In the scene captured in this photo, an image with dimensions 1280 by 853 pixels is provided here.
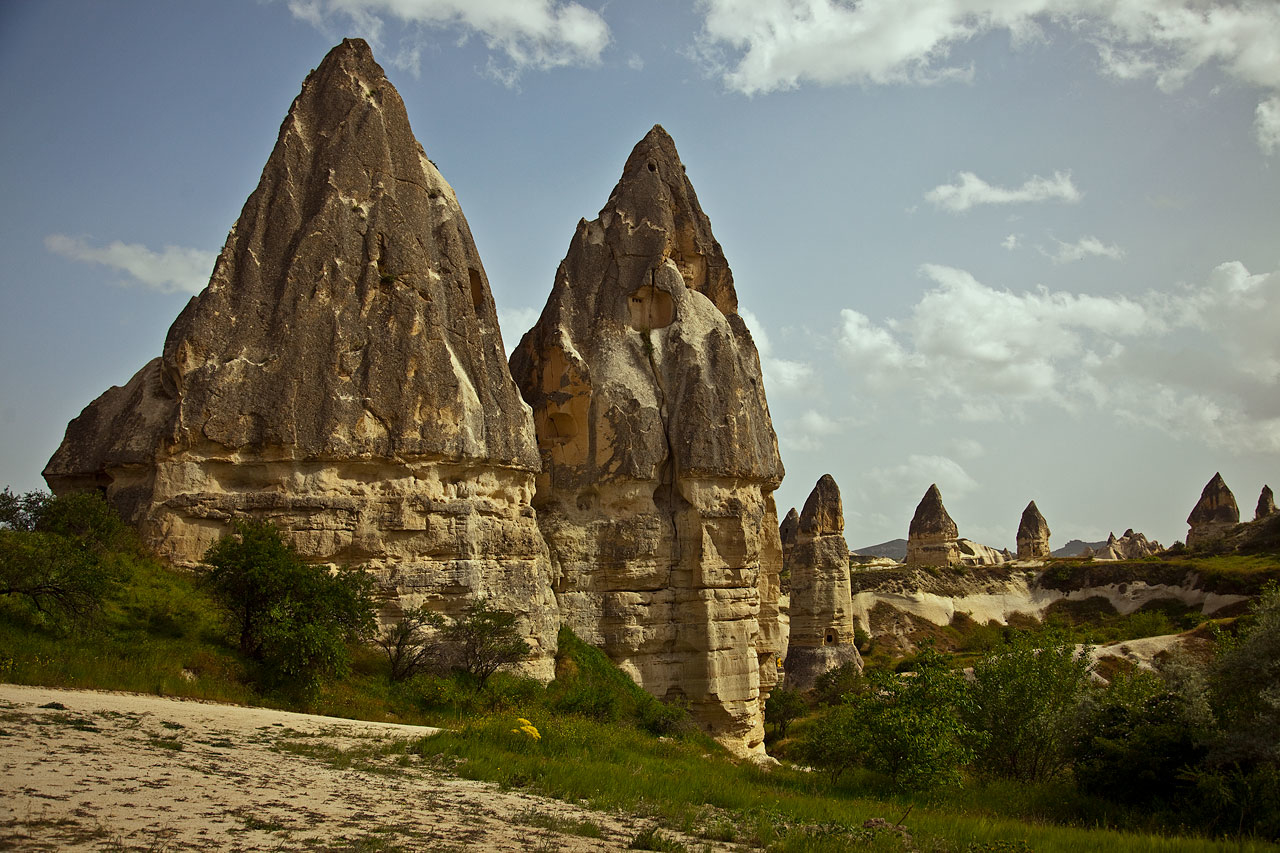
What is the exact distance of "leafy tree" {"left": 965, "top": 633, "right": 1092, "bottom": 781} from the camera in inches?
572

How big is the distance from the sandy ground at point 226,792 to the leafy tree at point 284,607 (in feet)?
7.97

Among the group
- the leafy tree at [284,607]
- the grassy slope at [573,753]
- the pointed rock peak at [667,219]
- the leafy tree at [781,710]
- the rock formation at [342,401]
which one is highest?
the pointed rock peak at [667,219]

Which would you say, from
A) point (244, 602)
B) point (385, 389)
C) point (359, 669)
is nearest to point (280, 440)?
Answer: point (385, 389)

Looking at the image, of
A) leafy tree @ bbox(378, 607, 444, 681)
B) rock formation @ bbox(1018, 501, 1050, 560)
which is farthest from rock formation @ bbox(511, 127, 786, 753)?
rock formation @ bbox(1018, 501, 1050, 560)

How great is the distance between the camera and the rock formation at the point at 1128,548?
88988 mm

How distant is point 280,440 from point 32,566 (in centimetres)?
439

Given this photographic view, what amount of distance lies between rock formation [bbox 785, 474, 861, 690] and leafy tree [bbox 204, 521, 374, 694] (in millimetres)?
26233

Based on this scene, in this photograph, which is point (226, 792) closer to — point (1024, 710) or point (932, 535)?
point (1024, 710)

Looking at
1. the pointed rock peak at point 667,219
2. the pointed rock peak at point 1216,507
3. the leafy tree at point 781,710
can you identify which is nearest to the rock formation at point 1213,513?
the pointed rock peak at point 1216,507

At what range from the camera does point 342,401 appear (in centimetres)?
1661

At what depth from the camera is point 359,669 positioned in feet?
51.5

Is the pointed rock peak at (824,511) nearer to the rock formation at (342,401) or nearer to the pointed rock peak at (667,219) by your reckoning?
the pointed rock peak at (667,219)

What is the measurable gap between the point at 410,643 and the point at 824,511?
2765 cm

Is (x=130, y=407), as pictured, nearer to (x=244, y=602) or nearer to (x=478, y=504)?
(x=244, y=602)
